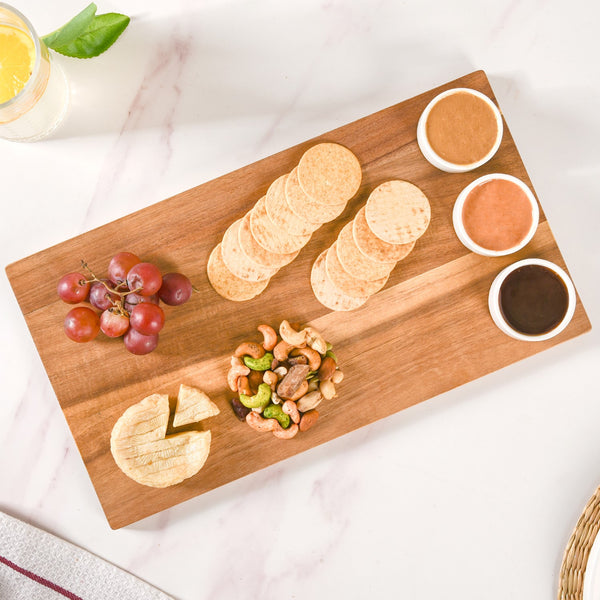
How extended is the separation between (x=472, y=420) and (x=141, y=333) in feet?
2.75

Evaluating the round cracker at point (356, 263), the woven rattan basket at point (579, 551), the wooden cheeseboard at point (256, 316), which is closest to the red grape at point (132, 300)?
the wooden cheeseboard at point (256, 316)

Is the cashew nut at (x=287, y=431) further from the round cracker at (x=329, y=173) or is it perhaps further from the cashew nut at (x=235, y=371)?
the round cracker at (x=329, y=173)

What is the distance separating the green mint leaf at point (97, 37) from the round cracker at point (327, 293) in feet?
2.41

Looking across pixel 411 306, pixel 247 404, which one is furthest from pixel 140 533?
pixel 411 306

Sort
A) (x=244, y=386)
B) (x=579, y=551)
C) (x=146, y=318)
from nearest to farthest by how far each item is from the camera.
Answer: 1. (x=146, y=318)
2. (x=244, y=386)
3. (x=579, y=551)

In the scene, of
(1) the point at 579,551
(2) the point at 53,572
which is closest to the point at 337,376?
(1) the point at 579,551

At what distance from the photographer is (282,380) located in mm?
1274

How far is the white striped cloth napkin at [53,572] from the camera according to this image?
1391 millimetres

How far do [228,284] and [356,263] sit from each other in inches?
11.7

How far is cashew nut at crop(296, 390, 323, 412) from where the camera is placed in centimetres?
127

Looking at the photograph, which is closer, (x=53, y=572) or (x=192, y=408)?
(x=192, y=408)

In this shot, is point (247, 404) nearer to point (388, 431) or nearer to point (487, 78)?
point (388, 431)

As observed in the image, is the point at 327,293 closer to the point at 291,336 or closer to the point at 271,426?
the point at 291,336

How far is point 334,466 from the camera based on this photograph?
1.41 metres
